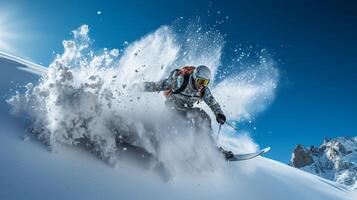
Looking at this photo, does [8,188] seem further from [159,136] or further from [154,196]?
[159,136]

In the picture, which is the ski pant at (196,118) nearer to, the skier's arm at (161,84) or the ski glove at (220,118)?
the ski glove at (220,118)

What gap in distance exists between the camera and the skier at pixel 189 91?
813cm

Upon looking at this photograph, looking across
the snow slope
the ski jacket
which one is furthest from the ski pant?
the snow slope

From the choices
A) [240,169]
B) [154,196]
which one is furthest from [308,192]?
[154,196]

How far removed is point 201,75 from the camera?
8102 millimetres

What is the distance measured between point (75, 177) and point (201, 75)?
432 cm

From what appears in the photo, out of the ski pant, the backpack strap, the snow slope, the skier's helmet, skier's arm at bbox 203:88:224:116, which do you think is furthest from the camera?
skier's arm at bbox 203:88:224:116

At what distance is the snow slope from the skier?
147cm

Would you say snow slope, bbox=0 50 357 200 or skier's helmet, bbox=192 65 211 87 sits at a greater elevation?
A: skier's helmet, bbox=192 65 211 87

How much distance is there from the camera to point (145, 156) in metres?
6.04

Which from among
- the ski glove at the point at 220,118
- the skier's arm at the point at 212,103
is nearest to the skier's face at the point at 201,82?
the skier's arm at the point at 212,103

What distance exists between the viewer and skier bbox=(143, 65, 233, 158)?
8133mm

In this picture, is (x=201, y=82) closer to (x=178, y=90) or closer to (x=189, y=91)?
(x=189, y=91)

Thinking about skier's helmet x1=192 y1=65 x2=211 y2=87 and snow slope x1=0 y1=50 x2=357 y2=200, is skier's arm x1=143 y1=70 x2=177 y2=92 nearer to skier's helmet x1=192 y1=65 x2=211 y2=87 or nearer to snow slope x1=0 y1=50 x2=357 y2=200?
skier's helmet x1=192 y1=65 x2=211 y2=87
